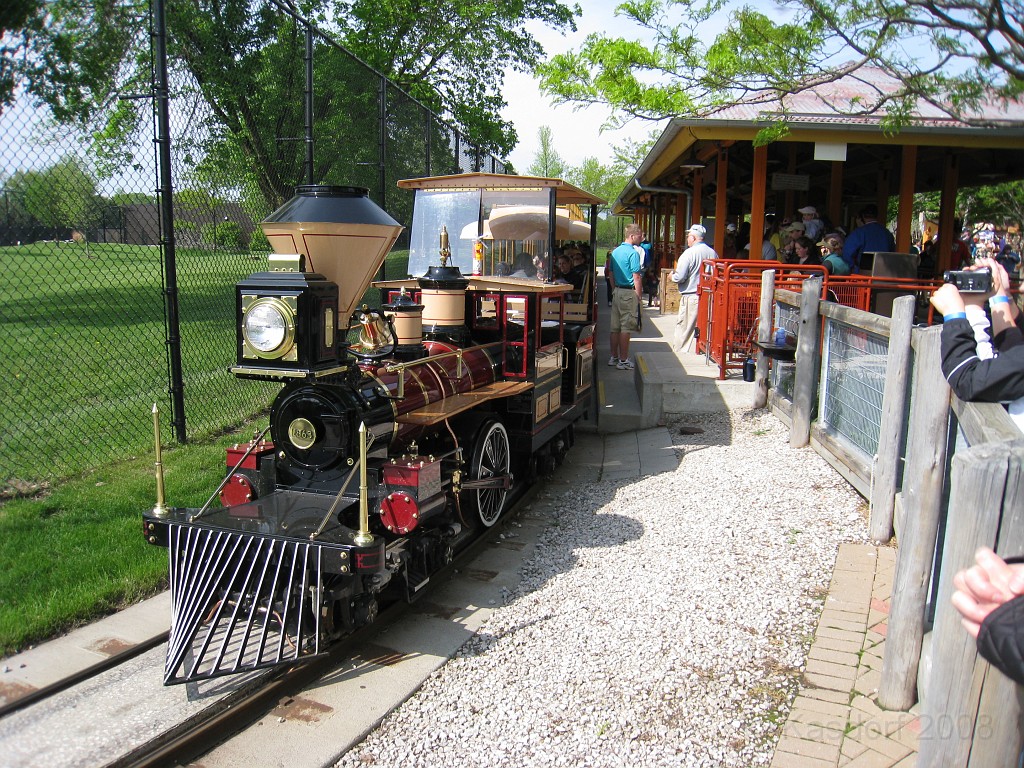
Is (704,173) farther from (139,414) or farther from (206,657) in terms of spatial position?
Answer: (206,657)

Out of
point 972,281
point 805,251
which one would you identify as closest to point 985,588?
point 972,281

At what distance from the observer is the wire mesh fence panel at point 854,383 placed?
5.43 meters

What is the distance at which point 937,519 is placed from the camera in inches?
129

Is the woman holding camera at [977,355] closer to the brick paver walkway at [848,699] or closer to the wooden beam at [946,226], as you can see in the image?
the brick paver walkway at [848,699]

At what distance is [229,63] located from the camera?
722cm

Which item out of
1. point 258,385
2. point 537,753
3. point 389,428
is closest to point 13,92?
point 389,428

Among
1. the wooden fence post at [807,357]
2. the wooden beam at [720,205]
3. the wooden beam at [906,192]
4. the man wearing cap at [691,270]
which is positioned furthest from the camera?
the wooden beam at [720,205]

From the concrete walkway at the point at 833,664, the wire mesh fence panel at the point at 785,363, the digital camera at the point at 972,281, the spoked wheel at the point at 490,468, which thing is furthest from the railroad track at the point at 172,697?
the wire mesh fence panel at the point at 785,363

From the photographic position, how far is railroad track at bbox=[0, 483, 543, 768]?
3152mm

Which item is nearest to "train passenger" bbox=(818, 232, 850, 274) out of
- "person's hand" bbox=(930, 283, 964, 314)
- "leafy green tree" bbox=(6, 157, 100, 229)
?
"person's hand" bbox=(930, 283, 964, 314)

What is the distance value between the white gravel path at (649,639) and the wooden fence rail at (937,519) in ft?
1.59

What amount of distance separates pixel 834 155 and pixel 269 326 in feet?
29.7

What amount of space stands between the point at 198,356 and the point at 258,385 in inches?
43.7

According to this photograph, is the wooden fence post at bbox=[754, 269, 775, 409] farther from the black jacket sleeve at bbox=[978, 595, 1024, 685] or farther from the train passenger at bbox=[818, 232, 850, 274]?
the black jacket sleeve at bbox=[978, 595, 1024, 685]
